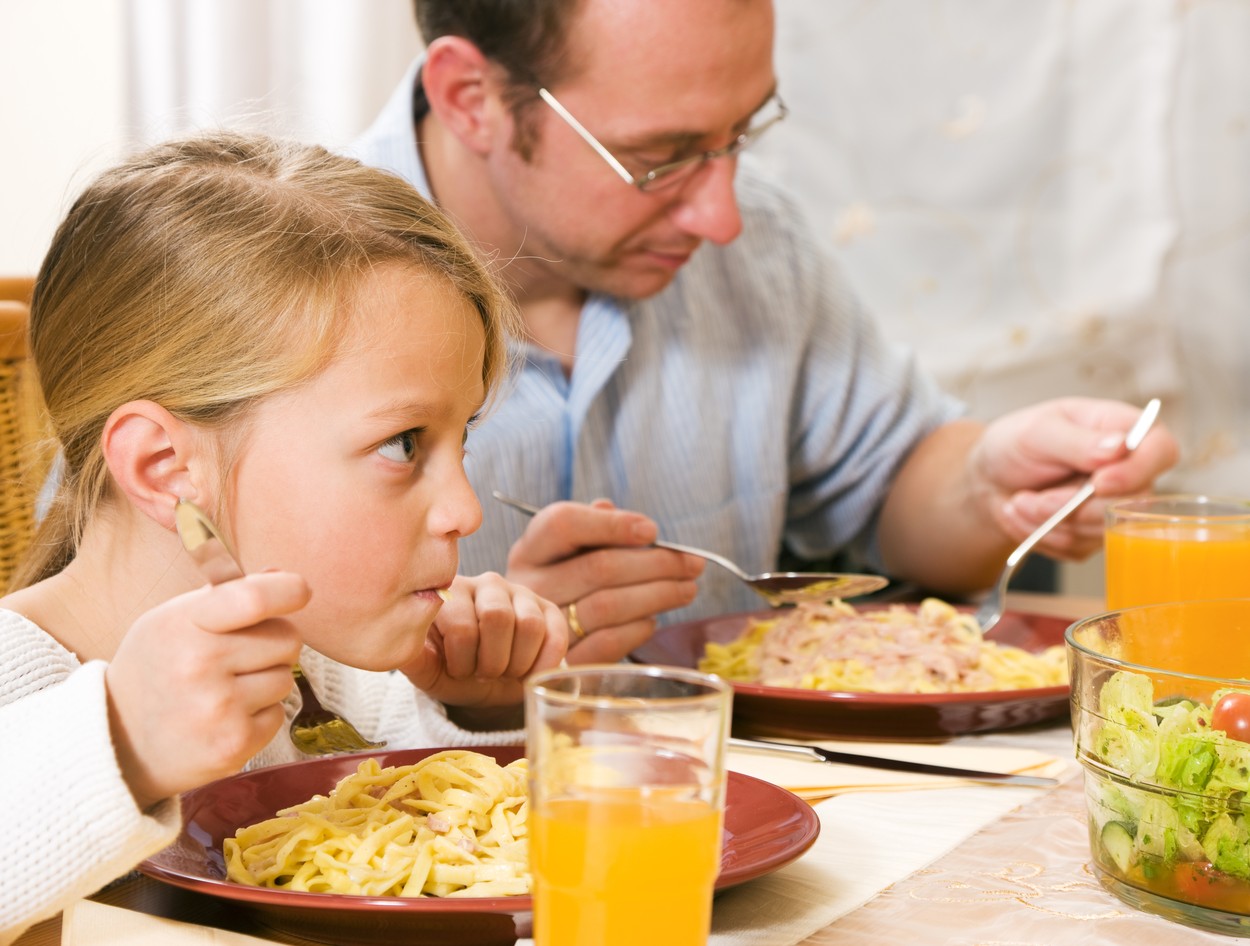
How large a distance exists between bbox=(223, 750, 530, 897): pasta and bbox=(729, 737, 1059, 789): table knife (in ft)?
0.96

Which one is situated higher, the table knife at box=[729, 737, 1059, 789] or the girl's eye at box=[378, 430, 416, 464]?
the girl's eye at box=[378, 430, 416, 464]

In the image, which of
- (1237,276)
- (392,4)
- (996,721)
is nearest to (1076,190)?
(1237,276)

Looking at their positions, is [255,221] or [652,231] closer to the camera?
[255,221]

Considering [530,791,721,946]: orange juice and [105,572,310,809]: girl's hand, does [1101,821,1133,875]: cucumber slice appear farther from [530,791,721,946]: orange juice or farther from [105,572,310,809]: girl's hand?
[105,572,310,809]: girl's hand

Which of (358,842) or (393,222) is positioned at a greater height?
(393,222)

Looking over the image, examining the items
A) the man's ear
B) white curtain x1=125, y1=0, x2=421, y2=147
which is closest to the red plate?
the man's ear

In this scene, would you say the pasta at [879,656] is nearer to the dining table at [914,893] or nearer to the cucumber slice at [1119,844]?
the dining table at [914,893]

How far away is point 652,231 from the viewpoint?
1688mm

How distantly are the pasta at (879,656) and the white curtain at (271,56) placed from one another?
3.96 feet

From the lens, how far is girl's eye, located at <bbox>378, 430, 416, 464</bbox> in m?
0.93

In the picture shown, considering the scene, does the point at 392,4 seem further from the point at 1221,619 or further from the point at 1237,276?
the point at 1221,619

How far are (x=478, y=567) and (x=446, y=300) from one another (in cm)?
76

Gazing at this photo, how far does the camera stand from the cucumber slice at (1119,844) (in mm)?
794

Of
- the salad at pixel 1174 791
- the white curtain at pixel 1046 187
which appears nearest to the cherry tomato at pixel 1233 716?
the salad at pixel 1174 791
